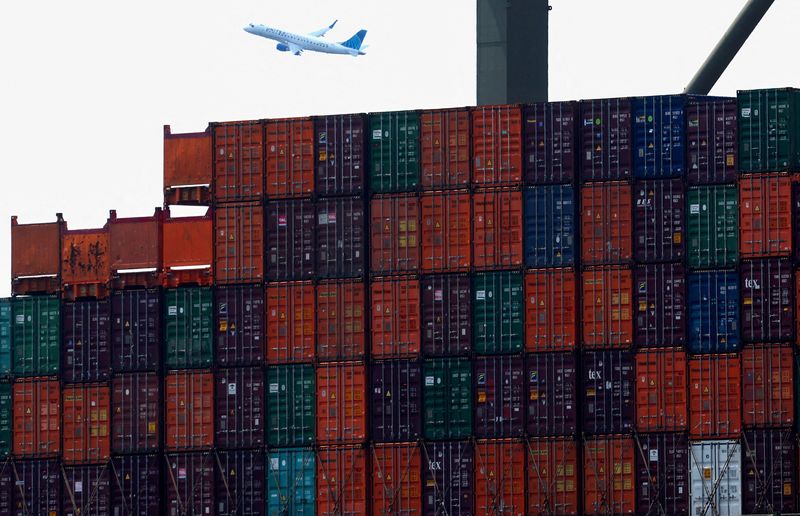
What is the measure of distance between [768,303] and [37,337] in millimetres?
29129

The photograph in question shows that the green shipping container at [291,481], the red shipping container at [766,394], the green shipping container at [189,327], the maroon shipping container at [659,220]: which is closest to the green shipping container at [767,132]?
the maroon shipping container at [659,220]

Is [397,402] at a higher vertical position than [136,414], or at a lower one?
higher

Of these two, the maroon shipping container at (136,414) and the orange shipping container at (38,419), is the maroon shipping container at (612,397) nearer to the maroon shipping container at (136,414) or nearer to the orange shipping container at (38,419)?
the maroon shipping container at (136,414)

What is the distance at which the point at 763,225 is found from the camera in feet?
251

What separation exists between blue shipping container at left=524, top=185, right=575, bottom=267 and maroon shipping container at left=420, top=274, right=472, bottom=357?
2.86 meters

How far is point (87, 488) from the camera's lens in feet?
263

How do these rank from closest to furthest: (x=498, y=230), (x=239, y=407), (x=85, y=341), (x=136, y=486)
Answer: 1. (x=498, y=230)
2. (x=239, y=407)
3. (x=136, y=486)
4. (x=85, y=341)

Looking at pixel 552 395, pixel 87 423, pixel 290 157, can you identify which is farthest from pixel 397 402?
pixel 87 423

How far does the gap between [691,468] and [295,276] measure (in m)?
17.1

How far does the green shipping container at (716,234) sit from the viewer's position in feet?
251

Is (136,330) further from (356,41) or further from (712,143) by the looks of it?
(356,41)

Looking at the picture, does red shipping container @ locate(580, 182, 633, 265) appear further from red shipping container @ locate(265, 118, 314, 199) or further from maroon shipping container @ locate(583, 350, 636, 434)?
red shipping container @ locate(265, 118, 314, 199)

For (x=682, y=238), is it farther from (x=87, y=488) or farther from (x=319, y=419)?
(x=87, y=488)

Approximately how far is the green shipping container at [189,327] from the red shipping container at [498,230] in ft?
36.1
